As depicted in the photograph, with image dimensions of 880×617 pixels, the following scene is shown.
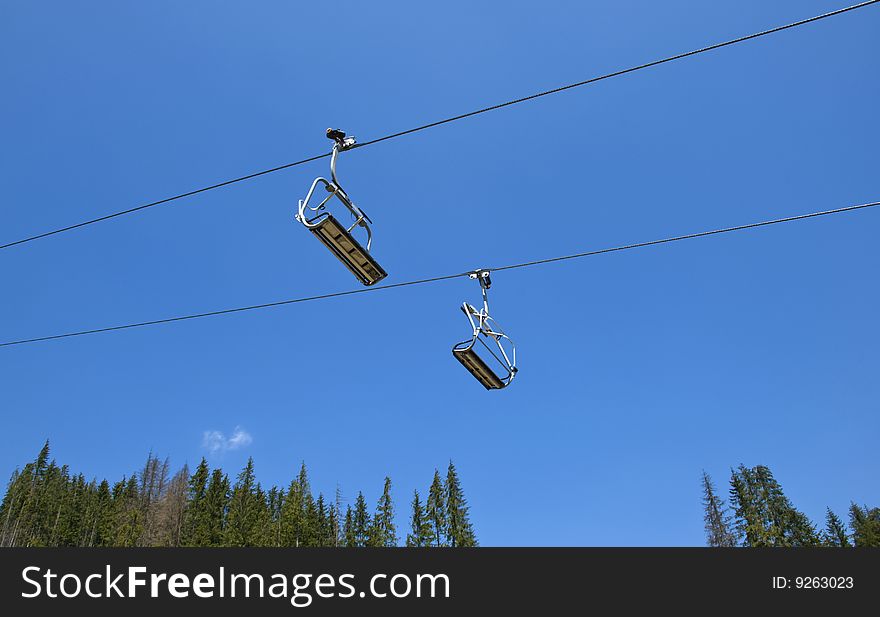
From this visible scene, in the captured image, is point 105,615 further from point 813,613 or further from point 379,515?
point 379,515

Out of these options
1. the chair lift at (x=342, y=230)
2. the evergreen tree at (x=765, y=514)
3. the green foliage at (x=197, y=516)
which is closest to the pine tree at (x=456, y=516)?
the green foliage at (x=197, y=516)

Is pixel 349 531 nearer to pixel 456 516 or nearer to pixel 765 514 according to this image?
pixel 456 516

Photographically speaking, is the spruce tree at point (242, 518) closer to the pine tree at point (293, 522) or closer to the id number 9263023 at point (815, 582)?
the pine tree at point (293, 522)

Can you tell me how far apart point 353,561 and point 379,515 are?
50.1 meters

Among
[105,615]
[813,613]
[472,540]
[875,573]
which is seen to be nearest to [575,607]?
[813,613]

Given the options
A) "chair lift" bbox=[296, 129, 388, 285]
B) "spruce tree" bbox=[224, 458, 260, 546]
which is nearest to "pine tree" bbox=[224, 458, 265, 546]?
"spruce tree" bbox=[224, 458, 260, 546]

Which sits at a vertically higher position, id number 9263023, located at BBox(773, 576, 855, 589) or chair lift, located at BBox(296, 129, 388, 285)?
→ chair lift, located at BBox(296, 129, 388, 285)

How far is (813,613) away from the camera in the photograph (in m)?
21.0

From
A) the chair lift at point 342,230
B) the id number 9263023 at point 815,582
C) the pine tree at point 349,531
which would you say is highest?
the pine tree at point 349,531

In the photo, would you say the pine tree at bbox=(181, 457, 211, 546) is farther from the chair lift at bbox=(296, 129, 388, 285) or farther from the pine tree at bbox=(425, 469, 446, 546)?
the chair lift at bbox=(296, 129, 388, 285)

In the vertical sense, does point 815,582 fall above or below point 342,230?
below

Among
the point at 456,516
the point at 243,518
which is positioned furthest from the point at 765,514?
the point at 243,518

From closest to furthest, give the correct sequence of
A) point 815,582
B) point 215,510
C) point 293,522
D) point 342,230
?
1. point 342,230
2. point 815,582
3. point 293,522
4. point 215,510

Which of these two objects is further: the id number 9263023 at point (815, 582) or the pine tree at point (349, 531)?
the pine tree at point (349, 531)
